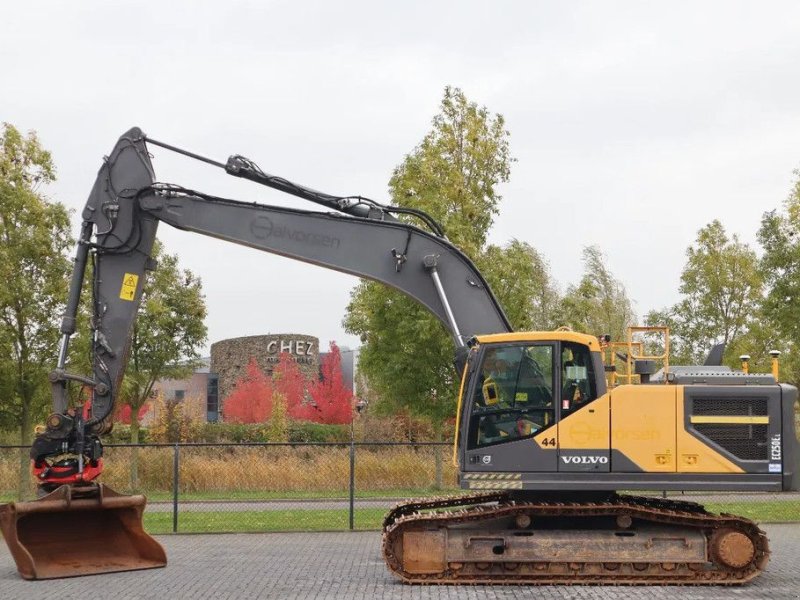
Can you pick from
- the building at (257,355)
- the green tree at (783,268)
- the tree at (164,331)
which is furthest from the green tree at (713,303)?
the building at (257,355)

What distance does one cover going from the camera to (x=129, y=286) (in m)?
14.6

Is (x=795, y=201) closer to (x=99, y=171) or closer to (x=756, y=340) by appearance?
(x=756, y=340)

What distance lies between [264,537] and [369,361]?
10082 mm

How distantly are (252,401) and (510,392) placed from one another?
4138 centimetres

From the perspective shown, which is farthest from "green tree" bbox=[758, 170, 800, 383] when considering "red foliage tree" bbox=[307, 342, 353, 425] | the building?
the building

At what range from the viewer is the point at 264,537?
18.7m

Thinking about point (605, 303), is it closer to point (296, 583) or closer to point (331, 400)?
point (331, 400)

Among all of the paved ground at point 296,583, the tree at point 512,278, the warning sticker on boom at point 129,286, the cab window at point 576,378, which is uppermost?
the tree at point 512,278

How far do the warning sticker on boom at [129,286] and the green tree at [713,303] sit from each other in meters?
21.4

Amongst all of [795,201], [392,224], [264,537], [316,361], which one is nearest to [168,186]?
[392,224]

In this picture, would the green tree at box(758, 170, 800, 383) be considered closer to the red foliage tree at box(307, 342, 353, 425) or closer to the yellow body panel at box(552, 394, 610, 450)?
the yellow body panel at box(552, 394, 610, 450)

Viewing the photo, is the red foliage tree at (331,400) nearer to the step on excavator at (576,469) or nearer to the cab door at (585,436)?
the step on excavator at (576,469)

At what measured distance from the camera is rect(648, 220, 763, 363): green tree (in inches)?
1281

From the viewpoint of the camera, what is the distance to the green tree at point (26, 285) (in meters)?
23.7
